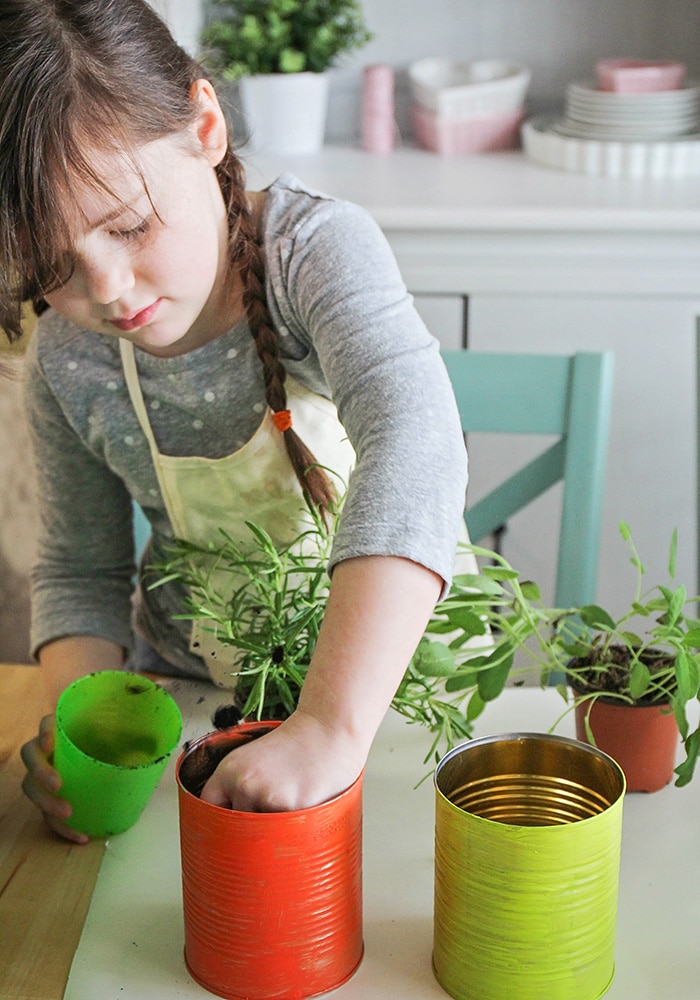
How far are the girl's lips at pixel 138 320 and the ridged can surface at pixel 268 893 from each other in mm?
332

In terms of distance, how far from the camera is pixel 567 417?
1115 millimetres

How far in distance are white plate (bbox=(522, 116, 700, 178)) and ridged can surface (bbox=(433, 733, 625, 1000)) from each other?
1410 mm

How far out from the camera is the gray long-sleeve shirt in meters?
0.66

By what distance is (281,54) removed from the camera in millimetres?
1883

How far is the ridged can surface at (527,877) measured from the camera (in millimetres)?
501

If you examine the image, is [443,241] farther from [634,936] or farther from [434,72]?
[634,936]

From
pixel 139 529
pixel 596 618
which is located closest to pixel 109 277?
pixel 596 618

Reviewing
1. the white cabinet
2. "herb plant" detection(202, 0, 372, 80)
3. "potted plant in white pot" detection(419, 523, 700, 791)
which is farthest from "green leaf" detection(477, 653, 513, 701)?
"herb plant" detection(202, 0, 372, 80)

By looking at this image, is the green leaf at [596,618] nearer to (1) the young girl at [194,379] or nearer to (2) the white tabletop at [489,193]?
(1) the young girl at [194,379]

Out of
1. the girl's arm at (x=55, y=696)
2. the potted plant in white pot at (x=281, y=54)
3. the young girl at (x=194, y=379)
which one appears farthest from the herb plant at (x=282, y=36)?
the girl's arm at (x=55, y=696)

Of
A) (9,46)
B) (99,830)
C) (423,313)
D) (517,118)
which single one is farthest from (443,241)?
(99,830)

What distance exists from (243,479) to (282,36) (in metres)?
1.22

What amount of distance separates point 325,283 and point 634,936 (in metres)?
0.47

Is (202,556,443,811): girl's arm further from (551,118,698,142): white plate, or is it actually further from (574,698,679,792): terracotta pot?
(551,118,698,142): white plate
